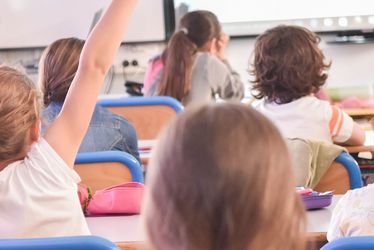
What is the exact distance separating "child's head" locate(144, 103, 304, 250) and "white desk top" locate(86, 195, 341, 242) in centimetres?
93

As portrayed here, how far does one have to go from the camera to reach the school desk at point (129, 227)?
1.81m

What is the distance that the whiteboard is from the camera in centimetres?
550

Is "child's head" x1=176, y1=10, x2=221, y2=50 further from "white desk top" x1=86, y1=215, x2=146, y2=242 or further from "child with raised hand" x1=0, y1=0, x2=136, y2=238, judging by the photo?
"child with raised hand" x1=0, y1=0, x2=136, y2=238

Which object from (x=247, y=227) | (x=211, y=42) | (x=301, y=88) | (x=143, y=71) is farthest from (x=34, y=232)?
(x=143, y=71)

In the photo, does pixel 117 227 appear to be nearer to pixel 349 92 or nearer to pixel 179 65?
pixel 179 65

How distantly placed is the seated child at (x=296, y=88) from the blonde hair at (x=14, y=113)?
4.56 feet

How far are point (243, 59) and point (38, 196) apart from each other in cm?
402

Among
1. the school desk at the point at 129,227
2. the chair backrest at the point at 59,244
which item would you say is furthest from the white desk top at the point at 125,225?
the chair backrest at the point at 59,244

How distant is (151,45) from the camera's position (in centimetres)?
552

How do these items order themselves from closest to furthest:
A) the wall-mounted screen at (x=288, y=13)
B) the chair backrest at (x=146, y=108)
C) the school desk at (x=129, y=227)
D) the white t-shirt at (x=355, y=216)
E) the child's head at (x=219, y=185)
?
the child's head at (x=219, y=185) < the white t-shirt at (x=355, y=216) < the school desk at (x=129, y=227) < the chair backrest at (x=146, y=108) < the wall-mounted screen at (x=288, y=13)

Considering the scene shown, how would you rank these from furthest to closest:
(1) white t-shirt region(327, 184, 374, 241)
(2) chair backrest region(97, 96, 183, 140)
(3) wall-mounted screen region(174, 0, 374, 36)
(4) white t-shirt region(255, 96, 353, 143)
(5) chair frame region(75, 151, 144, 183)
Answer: (3) wall-mounted screen region(174, 0, 374, 36) < (2) chair backrest region(97, 96, 183, 140) < (4) white t-shirt region(255, 96, 353, 143) < (5) chair frame region(75, 151, 144, 183) < (1) white t-shirt region(327, 184, 374, 241)

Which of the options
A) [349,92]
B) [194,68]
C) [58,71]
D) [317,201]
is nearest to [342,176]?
[317,201]

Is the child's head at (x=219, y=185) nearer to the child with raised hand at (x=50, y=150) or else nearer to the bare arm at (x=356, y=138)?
the child with raised hand at (x=50, y=150)

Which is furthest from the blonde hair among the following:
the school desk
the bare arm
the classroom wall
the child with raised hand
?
the classroom wall
